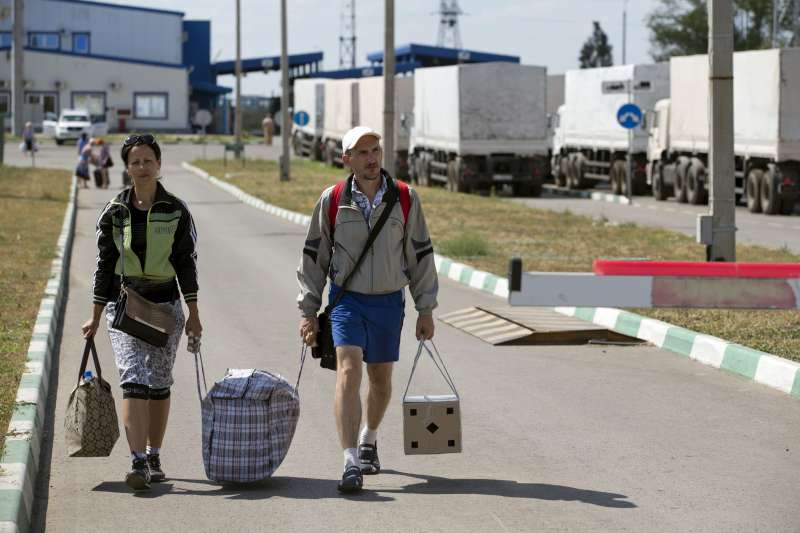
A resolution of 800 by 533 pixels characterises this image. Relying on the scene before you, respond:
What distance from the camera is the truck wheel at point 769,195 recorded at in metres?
29.7

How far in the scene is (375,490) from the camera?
710 cm

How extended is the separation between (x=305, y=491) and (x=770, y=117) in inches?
941

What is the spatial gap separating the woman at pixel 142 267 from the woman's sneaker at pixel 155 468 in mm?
28

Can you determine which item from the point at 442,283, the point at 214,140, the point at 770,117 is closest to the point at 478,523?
the point at 442,283

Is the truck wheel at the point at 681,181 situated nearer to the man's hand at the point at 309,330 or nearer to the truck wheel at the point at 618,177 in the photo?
the truck wheel at the point at 618,177

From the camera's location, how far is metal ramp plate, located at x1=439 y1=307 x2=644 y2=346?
41.0 ft

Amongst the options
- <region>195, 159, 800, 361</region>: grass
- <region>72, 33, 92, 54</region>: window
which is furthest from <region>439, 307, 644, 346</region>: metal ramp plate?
<region>72, 33, 92, 54</region>: window

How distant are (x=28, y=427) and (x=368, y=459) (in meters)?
1.78

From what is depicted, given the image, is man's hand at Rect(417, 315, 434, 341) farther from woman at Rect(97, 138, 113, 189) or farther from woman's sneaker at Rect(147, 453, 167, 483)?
woman at Rect(97, 138, 113, 189)

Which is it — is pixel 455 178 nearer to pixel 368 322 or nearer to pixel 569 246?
pixel 569 246

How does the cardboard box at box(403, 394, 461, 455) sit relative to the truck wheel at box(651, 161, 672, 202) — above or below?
below

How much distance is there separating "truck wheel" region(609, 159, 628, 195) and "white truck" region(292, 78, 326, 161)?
2096cm

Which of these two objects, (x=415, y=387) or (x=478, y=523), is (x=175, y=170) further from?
(x=478, y=523)

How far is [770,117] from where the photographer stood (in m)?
29.6
